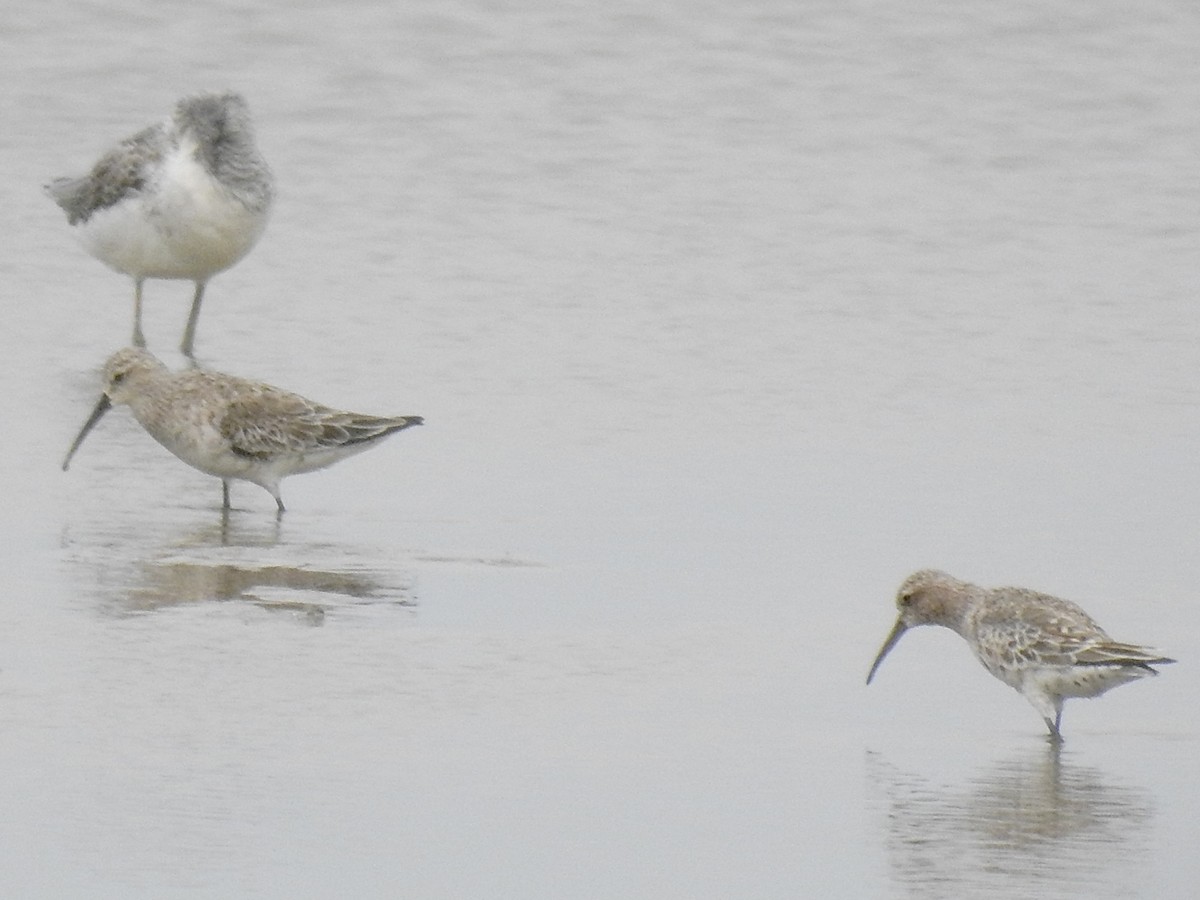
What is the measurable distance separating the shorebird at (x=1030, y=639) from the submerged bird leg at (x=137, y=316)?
5938 millimetres

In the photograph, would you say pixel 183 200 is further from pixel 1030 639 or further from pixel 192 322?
pixel 1030 639

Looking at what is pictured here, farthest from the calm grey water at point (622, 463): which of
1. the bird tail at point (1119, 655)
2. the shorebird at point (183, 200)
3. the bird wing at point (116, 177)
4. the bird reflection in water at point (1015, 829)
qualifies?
the bird wing at point (116, 177)

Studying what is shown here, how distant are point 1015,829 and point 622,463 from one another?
4150mm

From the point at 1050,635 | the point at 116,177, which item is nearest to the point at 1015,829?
the point at 1050,635

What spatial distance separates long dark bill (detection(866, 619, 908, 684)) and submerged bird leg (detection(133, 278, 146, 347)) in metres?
5.99

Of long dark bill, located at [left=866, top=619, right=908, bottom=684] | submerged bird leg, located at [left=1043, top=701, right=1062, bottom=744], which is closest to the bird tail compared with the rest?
submerged bird leg, located at [left=1043, top=701, right=1062, bottom=744]

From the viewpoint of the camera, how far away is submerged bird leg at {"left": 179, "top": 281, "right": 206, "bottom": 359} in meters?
13.2

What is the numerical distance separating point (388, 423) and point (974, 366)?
3401 mm

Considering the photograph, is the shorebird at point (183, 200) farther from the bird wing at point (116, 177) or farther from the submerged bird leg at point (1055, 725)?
the submerged bird leg at point (1055, 725)

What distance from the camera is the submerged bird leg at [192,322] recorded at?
13.2 m

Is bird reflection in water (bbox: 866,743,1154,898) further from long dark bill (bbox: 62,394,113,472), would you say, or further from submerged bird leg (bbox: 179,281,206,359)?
submerged bird leg (bbox: 179,281,206,359)

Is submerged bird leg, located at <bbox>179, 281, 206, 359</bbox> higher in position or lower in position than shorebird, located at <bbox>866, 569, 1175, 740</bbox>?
lower

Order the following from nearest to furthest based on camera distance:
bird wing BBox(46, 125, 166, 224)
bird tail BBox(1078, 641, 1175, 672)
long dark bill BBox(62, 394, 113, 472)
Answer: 1. bird tail BBox(1078, 641, 1175, 672)
2. long dark bill BBox(62, 394, 113, 472)
3. bird wing BBox(46, 125, 166, 224)

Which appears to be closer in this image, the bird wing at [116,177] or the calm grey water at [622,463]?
the calm grey water at [622,463]
